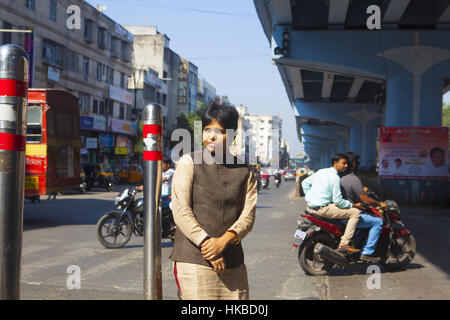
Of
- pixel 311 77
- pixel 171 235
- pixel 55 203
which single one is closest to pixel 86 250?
pixel 171 235

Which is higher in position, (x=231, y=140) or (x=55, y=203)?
(x=231, y=140)

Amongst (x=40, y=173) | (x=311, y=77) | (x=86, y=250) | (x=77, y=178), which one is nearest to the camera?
(x=86, y=250)

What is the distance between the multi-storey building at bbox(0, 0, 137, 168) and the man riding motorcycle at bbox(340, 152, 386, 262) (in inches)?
949

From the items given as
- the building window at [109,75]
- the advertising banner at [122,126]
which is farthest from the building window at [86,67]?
the advertising banner at [122,126]

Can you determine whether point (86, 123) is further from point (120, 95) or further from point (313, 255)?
point (313, 255)

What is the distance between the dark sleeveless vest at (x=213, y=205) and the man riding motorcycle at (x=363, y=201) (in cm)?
450

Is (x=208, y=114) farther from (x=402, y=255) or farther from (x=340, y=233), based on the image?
(x=402, y=255)

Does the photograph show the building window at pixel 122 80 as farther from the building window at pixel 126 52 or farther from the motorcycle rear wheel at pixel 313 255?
the motorcycle rear wheel at pixel 313 255

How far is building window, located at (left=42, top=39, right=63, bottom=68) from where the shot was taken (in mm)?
34750

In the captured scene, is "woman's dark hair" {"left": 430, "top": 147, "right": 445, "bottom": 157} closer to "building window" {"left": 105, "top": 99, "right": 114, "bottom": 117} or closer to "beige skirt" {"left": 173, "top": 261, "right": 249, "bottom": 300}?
"beige skirt" {"left": 173, "top": 261, "right": 249, "bottom": 300}

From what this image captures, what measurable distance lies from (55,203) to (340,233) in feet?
47.7

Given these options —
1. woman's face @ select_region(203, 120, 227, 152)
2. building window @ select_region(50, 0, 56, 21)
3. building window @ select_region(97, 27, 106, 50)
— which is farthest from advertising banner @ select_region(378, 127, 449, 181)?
building window @ select_region(97, 27, 106, 50)


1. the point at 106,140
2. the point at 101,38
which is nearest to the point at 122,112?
the point at 106,140

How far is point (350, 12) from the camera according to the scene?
696 inches
